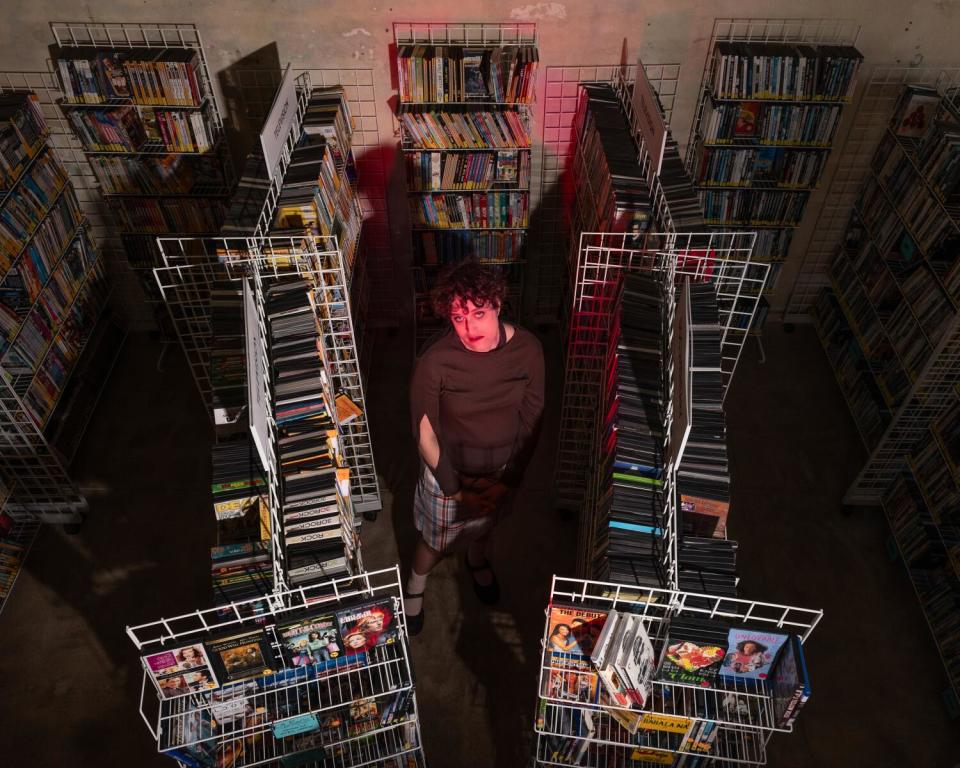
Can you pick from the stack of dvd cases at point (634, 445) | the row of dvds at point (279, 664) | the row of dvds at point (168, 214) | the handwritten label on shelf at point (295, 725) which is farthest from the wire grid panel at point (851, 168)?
the handwritten label on shelf at point (295, 725)

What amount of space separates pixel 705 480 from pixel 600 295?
1.39 m

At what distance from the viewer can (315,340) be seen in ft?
10.4

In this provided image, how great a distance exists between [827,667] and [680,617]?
2011 mm

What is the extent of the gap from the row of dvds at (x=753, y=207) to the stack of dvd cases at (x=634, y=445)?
6.61ft

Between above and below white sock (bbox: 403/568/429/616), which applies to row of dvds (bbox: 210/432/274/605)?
above

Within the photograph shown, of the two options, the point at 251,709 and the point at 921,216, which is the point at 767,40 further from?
the point at 251,709

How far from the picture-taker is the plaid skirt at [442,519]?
353cm

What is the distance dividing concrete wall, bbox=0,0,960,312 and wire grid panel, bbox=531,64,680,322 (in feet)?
0.29

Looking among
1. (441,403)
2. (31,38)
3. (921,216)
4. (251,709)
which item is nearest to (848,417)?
(921,216)

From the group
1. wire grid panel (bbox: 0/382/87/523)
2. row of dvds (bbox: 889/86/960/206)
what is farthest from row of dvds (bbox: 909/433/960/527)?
wire grid panel (bbox: 0/382/87/523)

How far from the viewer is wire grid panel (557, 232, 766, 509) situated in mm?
3297

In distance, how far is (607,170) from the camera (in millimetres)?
3818

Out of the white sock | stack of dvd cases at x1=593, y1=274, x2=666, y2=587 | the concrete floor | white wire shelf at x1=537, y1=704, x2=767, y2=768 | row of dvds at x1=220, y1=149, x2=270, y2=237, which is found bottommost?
the concrete floor

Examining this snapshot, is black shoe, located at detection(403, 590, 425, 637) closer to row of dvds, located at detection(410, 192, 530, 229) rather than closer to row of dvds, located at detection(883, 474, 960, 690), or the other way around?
row of dvds, located at detection(410, 192, 530, 229)
